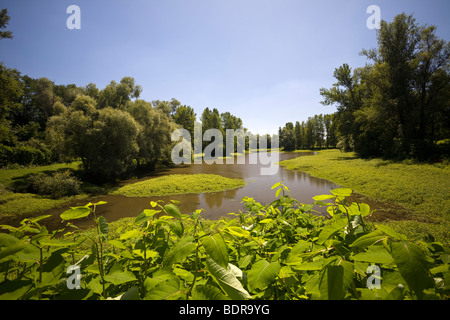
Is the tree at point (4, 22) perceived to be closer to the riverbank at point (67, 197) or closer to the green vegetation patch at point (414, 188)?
the riverbank at point (67, 197)

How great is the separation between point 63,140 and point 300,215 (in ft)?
63.4

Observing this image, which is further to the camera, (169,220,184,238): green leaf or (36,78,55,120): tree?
(36,78,55,120): tree

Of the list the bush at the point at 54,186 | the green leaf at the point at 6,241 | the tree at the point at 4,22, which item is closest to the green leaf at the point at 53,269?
the green leaf at the point at 6,241

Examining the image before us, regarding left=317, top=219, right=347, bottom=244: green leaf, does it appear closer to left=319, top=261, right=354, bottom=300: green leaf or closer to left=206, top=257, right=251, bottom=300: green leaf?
left=319, top=261, right=354, bottom=300: green leaf

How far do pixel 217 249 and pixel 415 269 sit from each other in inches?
22.5

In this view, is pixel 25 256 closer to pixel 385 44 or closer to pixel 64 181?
pixel 64 181

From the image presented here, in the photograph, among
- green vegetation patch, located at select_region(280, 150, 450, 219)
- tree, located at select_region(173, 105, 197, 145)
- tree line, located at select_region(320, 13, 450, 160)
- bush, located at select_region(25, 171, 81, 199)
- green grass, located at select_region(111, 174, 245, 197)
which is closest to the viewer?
green vegetation patch, located at select_region(280, 150, 450, 219)

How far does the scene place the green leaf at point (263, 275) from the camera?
0.69 m

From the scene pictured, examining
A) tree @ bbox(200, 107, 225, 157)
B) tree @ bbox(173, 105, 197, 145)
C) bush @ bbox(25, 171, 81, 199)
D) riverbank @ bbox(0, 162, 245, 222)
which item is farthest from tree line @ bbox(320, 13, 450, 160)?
tree @ bbox(173, 105, 197, 145)

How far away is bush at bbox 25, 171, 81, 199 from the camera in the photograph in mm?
11695

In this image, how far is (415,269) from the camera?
1.54 ft

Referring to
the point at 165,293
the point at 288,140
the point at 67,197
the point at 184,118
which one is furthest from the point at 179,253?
the point at 288,140

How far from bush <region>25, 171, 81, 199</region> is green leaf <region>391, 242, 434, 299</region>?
638 inches

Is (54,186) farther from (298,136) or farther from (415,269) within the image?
(298,136)
